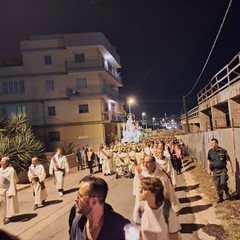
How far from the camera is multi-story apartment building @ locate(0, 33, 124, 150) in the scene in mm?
40219

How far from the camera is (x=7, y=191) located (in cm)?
895

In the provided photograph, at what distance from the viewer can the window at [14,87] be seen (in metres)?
40.4

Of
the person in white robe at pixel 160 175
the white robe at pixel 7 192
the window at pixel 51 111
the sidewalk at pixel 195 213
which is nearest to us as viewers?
the person in white robe at pixel 160 175

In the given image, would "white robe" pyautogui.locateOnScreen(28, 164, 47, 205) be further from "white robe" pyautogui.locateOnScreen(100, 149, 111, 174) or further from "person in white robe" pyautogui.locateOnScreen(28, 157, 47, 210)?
"white robe" pyautogui.locateOnScreen(100, 149, 111, 174)

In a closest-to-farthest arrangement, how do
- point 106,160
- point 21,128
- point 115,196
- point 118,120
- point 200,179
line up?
point 115,196
point 200,179
point 106,160
point 21,128
point 118,120

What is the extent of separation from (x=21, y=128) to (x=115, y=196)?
10915mm

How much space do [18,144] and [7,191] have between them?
9104 millimetres

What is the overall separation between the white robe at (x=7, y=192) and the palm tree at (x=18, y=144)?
25.7 ft

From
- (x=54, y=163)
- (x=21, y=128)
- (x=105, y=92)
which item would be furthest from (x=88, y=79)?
(x=54, y=163)

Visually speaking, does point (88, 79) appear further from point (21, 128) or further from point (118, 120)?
point (21, 128)

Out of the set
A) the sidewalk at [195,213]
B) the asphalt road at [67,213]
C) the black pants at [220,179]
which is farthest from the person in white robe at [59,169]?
the black pants at [220,179]

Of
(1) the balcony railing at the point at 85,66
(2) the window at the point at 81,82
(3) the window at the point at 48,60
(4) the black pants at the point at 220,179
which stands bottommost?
(4) the black pants at the point at 220,179

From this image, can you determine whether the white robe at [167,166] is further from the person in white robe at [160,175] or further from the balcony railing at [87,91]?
the balcony railing at [87,91]

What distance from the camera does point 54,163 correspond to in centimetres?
1253
